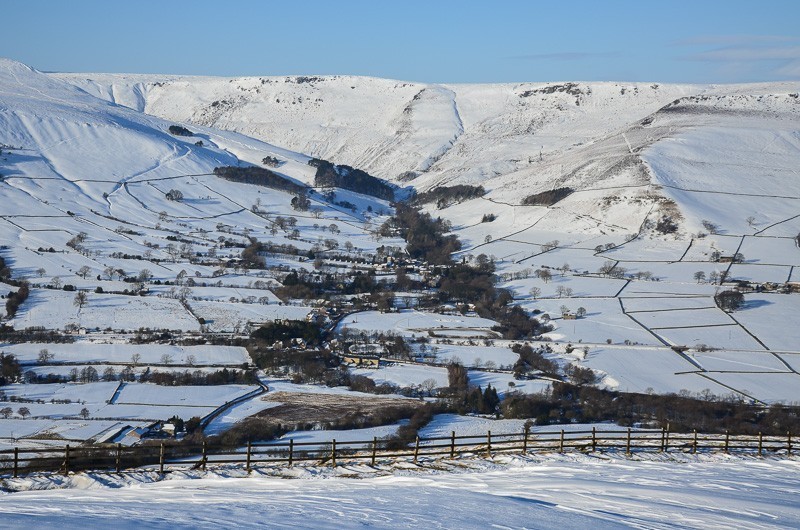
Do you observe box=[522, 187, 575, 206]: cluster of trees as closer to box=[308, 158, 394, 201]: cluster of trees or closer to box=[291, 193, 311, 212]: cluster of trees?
box=[291, 193, 311, 212]: cluster of trees

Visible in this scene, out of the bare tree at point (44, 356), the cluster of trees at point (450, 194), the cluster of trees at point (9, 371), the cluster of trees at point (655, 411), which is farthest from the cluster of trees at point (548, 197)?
the cluster of trees at point (9, 371)

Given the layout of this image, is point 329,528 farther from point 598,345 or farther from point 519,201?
point 519,201

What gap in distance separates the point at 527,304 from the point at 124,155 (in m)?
58.2

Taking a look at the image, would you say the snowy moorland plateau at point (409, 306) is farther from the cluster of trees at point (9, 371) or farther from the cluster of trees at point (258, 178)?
the cluster of trees at point (258, 178)

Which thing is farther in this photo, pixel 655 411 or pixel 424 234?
pixel 424 234

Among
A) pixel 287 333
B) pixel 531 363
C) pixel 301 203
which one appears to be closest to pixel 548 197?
pixel 301 203

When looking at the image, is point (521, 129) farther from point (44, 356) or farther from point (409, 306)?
point (44, 356)

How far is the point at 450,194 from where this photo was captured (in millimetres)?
103875

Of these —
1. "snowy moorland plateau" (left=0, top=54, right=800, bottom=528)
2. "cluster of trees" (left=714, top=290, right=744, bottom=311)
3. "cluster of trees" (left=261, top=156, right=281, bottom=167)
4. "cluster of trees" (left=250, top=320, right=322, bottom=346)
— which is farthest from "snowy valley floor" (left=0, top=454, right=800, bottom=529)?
"cluster of trees" (left=261, top=156, right=281, bottom=167)

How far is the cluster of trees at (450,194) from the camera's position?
10188 centimetres

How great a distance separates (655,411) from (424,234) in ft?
156

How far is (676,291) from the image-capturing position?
62031mm

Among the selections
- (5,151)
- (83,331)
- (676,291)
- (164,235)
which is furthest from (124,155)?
(676,291)

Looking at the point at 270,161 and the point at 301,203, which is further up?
the point at 270,161
